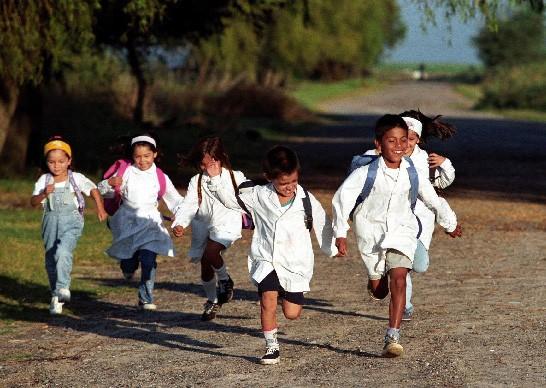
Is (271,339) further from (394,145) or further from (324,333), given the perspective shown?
(394,145)

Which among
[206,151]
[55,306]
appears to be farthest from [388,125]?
[55,306]

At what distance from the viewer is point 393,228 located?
9.45 m

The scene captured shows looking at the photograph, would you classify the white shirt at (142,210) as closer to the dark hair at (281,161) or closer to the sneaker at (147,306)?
the sneaker at (147,306)

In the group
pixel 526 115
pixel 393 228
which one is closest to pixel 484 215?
pixel 393 228

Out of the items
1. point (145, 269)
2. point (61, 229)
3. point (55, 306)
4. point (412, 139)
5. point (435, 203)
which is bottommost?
point (55, 306)

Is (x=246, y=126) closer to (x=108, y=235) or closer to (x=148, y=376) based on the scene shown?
(x=108, y=235)

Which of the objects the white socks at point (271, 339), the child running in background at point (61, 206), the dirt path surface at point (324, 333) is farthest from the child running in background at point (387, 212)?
the child running in background at point (61, 206)

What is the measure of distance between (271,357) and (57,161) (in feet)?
11.4

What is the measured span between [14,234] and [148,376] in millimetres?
9329

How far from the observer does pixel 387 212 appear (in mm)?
9438

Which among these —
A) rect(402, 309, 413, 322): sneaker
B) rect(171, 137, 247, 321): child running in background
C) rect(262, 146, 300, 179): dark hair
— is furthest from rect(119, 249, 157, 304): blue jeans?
rect(262, 146, 300, 179): dark hair

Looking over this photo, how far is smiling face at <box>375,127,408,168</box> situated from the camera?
9.30m

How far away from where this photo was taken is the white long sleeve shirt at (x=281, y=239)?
9.25 meters

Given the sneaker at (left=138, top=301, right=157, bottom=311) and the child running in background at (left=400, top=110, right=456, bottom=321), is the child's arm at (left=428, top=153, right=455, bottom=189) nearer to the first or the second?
the child running in background at (left=400, top=110, right=456, bottom=321)
